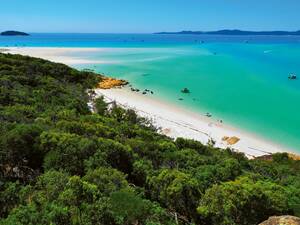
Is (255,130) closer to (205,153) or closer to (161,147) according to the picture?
(205,153)

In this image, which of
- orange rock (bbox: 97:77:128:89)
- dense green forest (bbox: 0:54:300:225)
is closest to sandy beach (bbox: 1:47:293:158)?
orange rock (bbox: 97:77:128:89)

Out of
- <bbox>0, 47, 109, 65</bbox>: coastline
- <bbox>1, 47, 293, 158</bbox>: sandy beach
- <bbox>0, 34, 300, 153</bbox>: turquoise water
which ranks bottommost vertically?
<bbox>0, 34, 300, 153</bbox>: turquoise water

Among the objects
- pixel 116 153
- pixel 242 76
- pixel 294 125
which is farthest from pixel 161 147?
pixel 242 76

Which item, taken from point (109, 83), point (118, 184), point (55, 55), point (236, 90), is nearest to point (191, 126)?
point (109, 83)

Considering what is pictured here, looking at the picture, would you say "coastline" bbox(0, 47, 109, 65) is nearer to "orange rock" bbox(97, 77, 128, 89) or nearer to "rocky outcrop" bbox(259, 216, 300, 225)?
A: "orange rock" bbox(97, 77, 128, 89)

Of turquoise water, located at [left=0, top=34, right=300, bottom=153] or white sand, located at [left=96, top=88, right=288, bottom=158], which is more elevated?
white sand, located at [left=96, top=88, right=288, bottom=158]

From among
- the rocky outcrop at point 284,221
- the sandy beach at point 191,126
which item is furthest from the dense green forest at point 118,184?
the sandy beach at point 191,126

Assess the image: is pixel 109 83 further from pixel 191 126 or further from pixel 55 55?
pixel 55 55

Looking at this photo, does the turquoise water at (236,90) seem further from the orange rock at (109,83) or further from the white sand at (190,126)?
the orange rock at (109,83)

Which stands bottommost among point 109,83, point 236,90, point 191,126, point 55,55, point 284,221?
point 236,90
